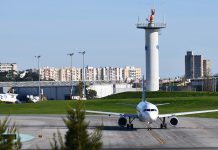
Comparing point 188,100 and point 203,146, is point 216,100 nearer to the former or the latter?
point 188,100

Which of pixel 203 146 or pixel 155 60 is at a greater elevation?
pixel 155 60

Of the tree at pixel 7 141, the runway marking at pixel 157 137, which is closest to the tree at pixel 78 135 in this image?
the tree at pixel 7 141

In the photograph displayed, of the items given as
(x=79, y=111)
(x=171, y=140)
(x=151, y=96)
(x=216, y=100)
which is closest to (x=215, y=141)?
(x=171, y=140)

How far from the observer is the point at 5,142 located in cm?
1738

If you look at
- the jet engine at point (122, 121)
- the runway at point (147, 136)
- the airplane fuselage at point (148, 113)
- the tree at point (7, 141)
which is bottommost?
the runway at point (147, 136)

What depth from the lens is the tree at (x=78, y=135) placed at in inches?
682

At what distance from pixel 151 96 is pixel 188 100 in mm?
24291

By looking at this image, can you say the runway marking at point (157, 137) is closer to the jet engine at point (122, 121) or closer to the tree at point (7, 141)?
the jet engine at point (122, 121)

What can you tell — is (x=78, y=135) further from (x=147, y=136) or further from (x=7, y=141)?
(x=147, y=136)

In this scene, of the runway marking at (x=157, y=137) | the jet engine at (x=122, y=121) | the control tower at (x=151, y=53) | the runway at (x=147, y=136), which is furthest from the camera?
the control tower at (x=151, y=53)

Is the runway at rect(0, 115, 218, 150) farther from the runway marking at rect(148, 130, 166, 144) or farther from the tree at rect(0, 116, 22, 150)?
the tree at rect(0, 116, 22, 150)

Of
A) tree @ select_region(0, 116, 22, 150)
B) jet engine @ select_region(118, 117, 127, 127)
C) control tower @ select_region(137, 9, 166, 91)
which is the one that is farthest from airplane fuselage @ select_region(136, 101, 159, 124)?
control tower @ select_region(137, 9, 166, 91)

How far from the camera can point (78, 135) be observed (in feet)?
57.5

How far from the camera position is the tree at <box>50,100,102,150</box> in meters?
17.3
